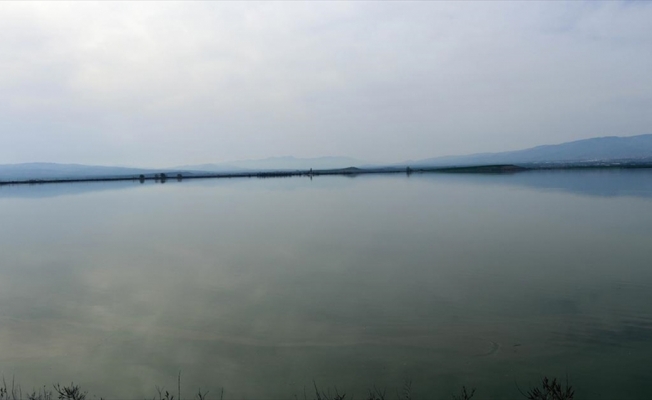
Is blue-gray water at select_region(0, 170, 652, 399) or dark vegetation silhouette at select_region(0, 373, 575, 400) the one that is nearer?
dark vegetation silhouette at select_region(0, 373, 575, 400)

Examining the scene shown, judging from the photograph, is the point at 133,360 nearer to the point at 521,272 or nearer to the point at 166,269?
the point at 166,269

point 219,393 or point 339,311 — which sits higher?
point 339,311

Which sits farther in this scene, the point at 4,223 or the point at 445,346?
the point at 4,223

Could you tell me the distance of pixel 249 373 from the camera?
5.05 metres

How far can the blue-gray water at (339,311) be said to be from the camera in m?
4.92

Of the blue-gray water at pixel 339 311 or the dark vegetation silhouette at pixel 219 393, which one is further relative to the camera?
the blue-gray water at pixel 339 311

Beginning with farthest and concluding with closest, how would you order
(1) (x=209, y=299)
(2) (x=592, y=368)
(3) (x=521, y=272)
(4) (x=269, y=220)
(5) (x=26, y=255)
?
(4) (x=269, y=220), (5) (x=26, y=255), (3) (x=521, y=272), (1) (x=209, y=299), (2) (x=592, y=368)

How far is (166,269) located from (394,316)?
5.17 metres

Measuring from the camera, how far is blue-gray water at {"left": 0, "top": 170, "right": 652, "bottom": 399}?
492 centimetres

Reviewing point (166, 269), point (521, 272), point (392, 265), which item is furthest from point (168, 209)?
point (521, 272)

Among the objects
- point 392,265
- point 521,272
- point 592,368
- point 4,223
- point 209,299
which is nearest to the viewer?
point 592,368

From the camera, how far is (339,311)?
669cm

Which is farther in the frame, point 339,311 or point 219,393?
point 339,311

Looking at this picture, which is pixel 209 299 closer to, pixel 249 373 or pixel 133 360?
pixel 133 360
